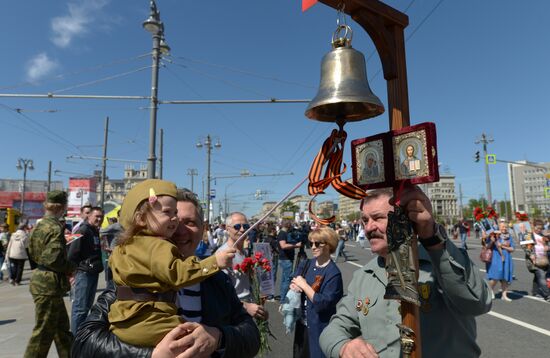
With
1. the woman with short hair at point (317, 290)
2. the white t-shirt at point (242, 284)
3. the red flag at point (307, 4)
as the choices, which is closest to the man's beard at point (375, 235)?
the red flag at point (307, 4)

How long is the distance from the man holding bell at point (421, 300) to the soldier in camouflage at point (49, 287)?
11.8 feet

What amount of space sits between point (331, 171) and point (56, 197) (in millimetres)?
4254

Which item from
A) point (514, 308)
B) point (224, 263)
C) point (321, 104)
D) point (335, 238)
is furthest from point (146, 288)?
point (514, 308)

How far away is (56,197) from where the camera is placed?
15.5ft

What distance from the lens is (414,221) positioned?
1.63 metres

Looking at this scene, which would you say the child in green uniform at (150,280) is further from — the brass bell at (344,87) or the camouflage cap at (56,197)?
the camouflage cap at (56,197)

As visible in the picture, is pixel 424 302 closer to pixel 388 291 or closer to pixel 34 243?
pixel 388 291

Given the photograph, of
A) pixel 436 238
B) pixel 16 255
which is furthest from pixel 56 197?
pixel 16 255

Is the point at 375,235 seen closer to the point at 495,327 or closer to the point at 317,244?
the point at 317,244

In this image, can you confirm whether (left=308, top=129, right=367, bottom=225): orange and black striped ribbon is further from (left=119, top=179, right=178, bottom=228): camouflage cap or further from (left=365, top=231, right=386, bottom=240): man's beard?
(left=119, top=179, right=178, bottom=228): camouflage cap

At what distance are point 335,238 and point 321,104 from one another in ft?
10.2

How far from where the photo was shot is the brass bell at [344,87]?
6.19ft

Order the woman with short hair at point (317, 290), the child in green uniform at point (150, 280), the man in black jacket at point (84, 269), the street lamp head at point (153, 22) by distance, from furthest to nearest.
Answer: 1. the street lamp head at point (153, 22)
2. the man in black jacket at point (84, 269)
3. the woman with short hair at point (317, 290)
4. the child in green uniform at point (150, 280)

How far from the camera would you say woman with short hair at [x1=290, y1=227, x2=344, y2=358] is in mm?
3742
